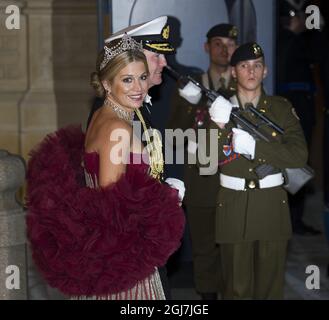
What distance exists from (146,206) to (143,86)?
1.78 ft

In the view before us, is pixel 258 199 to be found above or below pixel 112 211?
below

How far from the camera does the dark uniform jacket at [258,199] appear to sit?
17.9 ft

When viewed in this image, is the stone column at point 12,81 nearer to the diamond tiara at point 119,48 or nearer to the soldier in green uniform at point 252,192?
the soldier in green uniform at point 252,192

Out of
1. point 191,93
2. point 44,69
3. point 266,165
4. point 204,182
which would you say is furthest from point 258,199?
point 44,69

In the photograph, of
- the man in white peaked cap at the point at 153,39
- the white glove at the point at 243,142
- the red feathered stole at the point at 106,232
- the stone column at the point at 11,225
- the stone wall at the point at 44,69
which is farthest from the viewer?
the stone wall at the point at 44,69

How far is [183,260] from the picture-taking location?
268 inches

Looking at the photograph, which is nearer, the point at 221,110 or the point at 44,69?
the point at 221,110

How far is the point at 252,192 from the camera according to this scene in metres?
5.47

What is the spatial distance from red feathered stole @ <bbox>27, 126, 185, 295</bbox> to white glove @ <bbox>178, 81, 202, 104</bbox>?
194 centimetres

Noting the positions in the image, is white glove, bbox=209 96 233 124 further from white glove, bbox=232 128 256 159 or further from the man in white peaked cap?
the man in white peaked cap

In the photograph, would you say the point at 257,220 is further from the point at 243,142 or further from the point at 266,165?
the point at 243,142

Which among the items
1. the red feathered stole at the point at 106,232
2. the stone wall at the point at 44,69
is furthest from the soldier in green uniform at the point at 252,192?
the stone wall at the point at 44,69

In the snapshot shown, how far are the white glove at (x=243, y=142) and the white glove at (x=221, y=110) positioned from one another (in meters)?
0.10

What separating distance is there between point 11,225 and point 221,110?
130 centimetres
